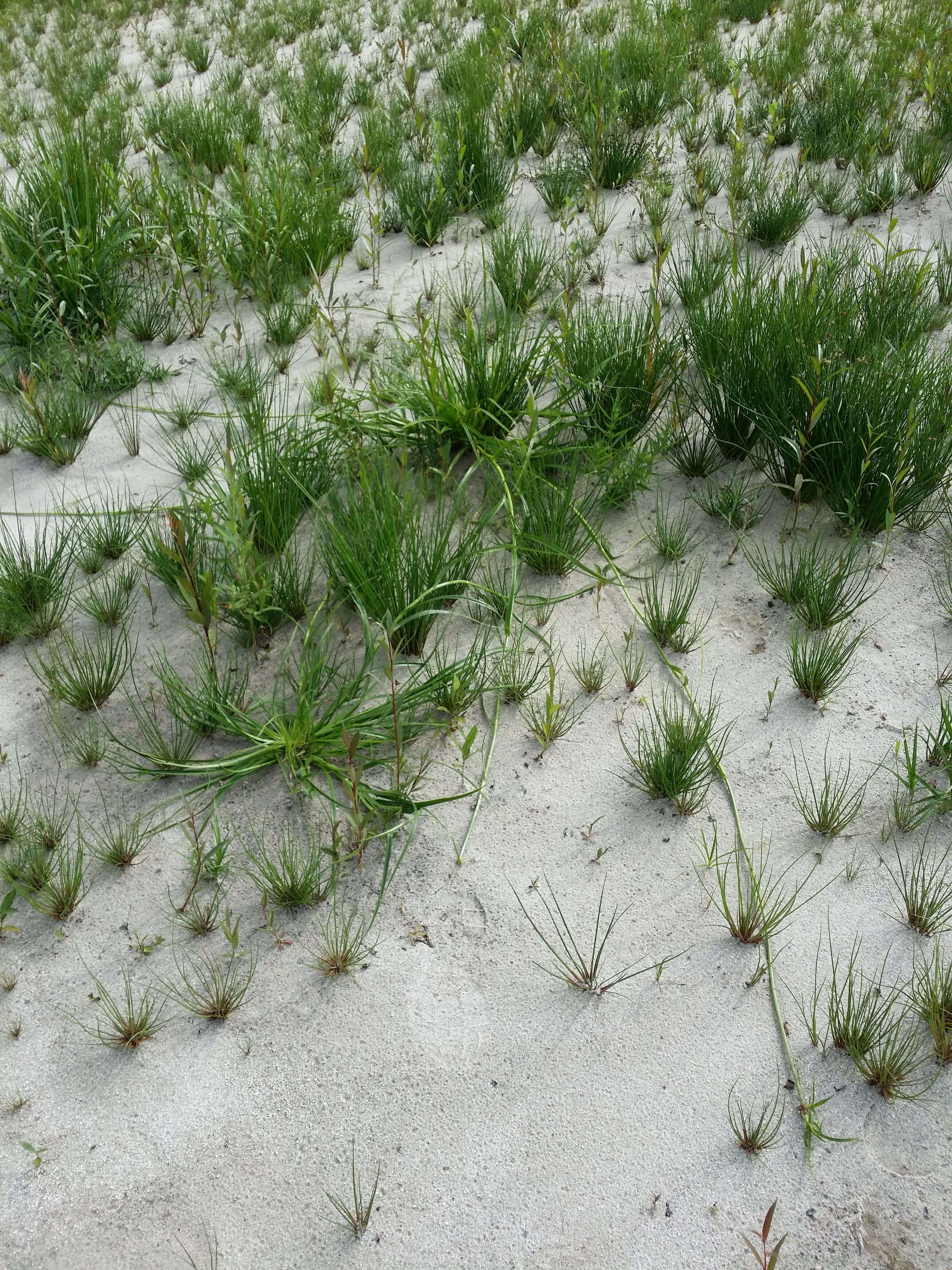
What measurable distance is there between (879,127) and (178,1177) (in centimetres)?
523

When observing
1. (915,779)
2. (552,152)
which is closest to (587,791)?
(915,779)

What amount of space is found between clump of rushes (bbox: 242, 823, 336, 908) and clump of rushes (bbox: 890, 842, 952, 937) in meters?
1.20

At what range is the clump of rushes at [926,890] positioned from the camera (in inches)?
78.9

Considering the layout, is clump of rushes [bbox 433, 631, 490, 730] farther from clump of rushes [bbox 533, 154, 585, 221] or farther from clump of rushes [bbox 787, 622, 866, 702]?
clump of rushes [bbox 533, 154, 585, 221]

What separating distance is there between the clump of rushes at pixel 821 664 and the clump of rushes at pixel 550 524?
651 mm

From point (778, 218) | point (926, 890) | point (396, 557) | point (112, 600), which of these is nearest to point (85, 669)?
point (112, 600)

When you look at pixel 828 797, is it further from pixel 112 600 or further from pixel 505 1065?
pixel 112 600

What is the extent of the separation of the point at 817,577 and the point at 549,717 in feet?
3.01

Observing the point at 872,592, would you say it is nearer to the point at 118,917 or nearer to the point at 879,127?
the point at 118,917

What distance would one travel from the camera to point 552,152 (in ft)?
17.1

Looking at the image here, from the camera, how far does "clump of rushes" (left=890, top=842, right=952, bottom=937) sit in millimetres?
2004

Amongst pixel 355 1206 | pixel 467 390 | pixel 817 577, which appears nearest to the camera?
pixel 355 1206

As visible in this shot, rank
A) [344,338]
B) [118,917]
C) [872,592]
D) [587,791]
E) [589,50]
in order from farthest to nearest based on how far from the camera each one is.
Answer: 1. [589,50]
2. [344,338]
3. [872,592]
4. [587,791]
5. [118,917]

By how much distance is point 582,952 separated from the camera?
205cm
